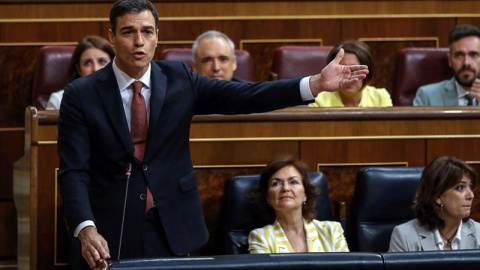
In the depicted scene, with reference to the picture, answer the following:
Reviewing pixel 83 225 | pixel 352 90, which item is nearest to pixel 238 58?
pixel 352 90

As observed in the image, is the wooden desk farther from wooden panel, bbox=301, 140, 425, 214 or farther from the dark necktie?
the dark necktie

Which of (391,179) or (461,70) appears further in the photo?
(461,70)

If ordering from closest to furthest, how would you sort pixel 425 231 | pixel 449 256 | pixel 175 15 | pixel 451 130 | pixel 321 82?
pixel 449 256 → pixel 321 82 → pixel 425 231 → pixel 451 130 → pixel 175 15

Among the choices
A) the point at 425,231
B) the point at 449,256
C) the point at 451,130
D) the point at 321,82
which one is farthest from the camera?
the point at 451,130

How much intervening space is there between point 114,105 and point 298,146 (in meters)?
0.43

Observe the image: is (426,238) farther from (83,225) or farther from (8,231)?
(8,231)

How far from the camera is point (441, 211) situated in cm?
126

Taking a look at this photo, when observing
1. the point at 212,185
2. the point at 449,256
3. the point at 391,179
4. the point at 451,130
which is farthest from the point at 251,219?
the point at 449,256

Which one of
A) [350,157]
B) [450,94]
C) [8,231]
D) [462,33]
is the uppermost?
[462,33]

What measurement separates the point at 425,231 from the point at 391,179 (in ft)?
0.29

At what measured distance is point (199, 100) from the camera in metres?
0.99

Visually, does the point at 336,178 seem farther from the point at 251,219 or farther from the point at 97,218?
the point at 97,218

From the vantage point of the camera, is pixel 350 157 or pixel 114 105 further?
pixel 350 157

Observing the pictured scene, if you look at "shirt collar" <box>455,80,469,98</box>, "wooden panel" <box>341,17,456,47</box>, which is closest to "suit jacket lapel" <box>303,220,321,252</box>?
"shirt collar" <box>455,80,469,98</box>
